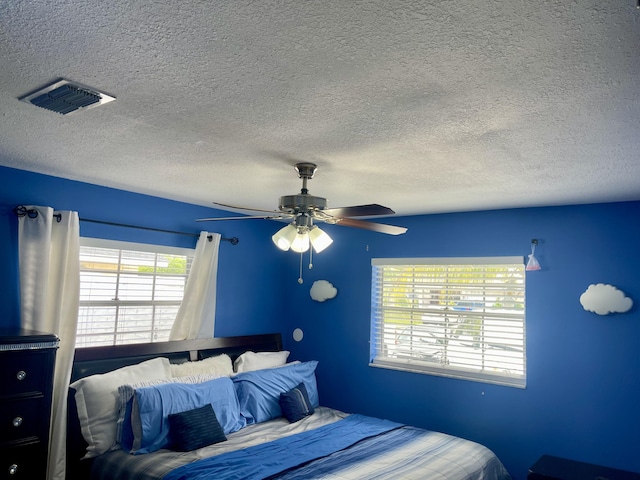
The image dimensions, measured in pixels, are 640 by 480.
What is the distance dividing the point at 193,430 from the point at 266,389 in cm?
90

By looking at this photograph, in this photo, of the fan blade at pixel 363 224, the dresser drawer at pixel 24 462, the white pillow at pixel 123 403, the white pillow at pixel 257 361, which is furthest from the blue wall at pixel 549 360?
the dresser drawer at pixel 24 462

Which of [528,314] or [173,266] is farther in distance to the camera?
[173,266]

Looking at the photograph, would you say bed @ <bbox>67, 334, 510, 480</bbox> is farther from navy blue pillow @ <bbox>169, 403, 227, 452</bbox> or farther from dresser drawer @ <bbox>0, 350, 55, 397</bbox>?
dresser drawer @ <bbox>0, 350, 55, 397</bbox>

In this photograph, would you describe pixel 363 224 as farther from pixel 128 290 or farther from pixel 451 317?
pixel 128 290

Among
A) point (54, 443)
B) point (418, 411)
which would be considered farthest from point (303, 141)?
point (418, 411)

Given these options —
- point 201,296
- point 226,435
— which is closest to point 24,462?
point 226,435

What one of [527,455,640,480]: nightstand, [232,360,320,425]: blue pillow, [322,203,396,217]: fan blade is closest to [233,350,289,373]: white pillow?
[232,360,320,425]: blue pillow

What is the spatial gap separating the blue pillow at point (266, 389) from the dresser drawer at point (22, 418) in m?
1.47

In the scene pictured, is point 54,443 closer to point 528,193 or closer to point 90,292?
point 90,292

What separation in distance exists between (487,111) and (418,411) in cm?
319

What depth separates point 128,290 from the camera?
4035mm

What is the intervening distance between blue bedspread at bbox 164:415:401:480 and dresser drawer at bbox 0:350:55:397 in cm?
93

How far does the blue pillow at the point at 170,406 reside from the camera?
3.22m

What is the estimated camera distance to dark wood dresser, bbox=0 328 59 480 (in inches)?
107
